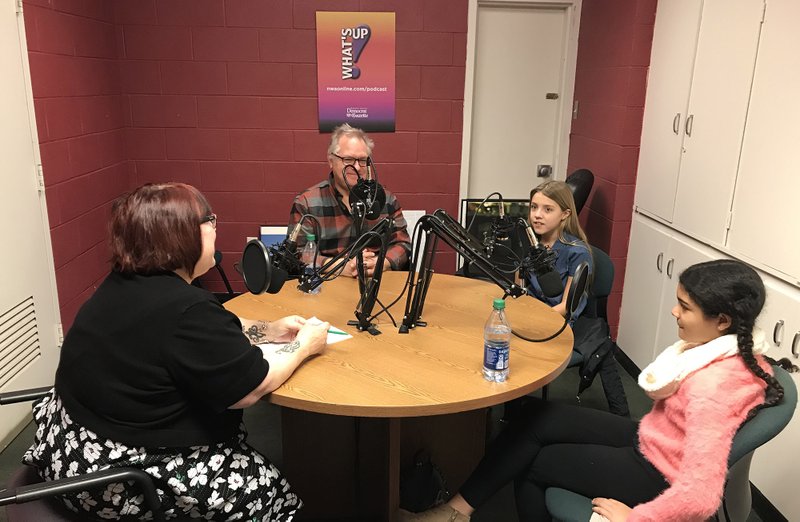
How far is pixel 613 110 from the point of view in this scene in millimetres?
3406

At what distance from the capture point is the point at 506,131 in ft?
13.5

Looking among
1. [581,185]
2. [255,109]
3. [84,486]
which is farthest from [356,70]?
[84,486]

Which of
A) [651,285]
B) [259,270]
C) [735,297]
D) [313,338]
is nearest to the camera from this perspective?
[735,297]

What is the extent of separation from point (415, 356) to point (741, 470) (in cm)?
84

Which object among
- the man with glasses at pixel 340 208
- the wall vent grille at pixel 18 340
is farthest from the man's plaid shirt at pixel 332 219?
the wall vent grille at pixel 18 340

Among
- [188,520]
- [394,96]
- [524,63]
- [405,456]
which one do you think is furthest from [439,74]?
[188,520]

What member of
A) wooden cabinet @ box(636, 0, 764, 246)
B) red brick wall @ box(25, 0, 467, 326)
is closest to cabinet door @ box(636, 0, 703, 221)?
wooden cabinet @ box(636, 0, 764, 246)

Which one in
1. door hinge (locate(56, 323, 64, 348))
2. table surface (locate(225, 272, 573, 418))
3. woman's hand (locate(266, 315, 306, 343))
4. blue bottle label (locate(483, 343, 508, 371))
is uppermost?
blue bottle label (locate(483, 343, 508, 371))

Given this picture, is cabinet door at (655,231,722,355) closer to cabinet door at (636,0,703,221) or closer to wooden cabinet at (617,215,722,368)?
wooden cabinet at (617,215,722,368)

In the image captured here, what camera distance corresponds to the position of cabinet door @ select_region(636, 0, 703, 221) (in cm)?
285

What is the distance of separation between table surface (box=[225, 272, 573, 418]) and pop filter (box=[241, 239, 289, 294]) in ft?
0.82

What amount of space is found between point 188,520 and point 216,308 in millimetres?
496

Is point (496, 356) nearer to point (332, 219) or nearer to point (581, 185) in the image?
point (332, 219)

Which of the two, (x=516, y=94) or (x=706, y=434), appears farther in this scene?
(x=516, y=94)
